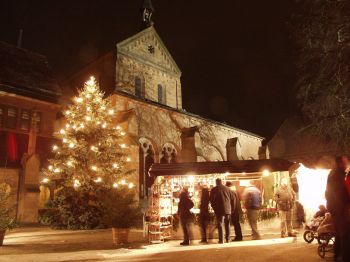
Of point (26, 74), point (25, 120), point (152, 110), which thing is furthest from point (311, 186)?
point (26, 74)

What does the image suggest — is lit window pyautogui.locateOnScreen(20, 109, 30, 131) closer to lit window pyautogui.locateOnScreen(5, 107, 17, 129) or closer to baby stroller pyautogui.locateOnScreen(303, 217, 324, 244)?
lit window pyautogui.locateOnScreen(5, 107, 17, 129)

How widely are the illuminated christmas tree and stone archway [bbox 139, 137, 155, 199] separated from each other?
5.72 meters

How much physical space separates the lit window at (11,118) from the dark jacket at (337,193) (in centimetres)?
1891

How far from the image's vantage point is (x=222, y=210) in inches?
421

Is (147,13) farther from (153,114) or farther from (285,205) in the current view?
(285,205)

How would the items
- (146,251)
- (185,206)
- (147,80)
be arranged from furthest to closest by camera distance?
(147,80) → (185,206) → (146,251)

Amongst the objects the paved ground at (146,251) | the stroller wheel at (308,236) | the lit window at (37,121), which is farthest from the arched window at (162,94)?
the stroller wheel at (308,236)

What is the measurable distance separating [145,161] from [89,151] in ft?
25.4

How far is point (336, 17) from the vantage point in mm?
12500

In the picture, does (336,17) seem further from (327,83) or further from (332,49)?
(327,83)

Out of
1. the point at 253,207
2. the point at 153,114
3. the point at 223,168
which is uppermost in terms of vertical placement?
the point at 153,114

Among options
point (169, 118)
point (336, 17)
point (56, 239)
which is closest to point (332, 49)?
point (336, 17)

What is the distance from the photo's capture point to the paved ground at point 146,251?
312 inches

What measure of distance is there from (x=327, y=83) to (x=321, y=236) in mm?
7544
